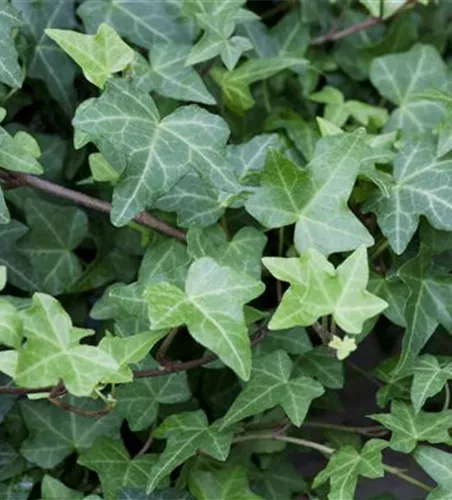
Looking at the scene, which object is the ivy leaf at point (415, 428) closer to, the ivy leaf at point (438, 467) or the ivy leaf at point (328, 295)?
the ivy leaf at point (438, 467)

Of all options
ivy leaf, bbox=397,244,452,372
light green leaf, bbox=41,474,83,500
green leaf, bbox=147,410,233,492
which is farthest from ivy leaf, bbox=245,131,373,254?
light green leaf, bbox=41,474,83,500

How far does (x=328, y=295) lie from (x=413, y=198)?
20 cm

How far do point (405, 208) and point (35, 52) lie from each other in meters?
0.49

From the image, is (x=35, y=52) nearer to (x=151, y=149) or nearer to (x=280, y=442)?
(x=151, y=149)

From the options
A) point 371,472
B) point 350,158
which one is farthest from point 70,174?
point 371,472

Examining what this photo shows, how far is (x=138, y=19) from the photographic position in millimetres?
1163

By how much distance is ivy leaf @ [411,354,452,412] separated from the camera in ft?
3.19

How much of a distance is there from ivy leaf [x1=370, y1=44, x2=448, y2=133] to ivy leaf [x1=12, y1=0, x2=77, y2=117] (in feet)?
1.40

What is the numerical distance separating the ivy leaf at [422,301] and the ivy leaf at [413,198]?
48 millimetres

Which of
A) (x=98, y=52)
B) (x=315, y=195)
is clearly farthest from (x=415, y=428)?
(x=98, y=52)

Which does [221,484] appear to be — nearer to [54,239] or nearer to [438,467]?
[438,467]

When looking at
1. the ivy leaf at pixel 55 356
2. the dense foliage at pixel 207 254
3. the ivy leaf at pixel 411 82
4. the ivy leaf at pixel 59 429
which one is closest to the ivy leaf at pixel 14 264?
the dense foliage at pixel 207 254

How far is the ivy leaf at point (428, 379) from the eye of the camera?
0.97 metres

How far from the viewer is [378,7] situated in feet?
4.01
